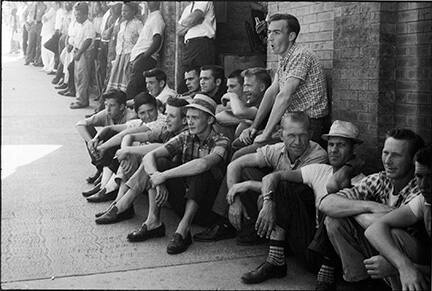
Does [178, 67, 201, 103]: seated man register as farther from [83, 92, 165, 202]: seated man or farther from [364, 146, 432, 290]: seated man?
[364, 146, 432, 290]: seated man

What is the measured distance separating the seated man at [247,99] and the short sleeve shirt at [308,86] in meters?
0.40

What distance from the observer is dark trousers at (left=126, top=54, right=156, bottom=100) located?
8.50 ft

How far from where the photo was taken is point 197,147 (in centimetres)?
312

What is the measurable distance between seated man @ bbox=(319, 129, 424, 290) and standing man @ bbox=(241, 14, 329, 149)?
764mm

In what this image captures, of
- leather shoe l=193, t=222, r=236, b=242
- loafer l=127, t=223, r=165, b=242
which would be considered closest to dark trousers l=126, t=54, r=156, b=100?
loafer l=127, t=223, r=165, b=242

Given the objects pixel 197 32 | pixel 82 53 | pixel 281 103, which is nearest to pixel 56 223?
pixel 82 53

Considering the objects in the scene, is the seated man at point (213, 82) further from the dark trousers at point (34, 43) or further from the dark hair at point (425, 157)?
the dark hair at point (425, 157)

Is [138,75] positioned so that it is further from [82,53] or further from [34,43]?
[34,43]

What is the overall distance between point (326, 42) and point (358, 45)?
0.49m

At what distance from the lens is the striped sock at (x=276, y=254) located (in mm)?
2650

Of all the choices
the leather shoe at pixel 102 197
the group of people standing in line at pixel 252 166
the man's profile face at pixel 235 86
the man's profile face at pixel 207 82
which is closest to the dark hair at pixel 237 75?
the man's profile face at pixel 235 86

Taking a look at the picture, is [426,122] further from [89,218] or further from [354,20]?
[89,218]

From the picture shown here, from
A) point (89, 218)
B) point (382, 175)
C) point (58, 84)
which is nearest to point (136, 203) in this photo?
point (89, 218)

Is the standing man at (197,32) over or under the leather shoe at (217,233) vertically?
over
